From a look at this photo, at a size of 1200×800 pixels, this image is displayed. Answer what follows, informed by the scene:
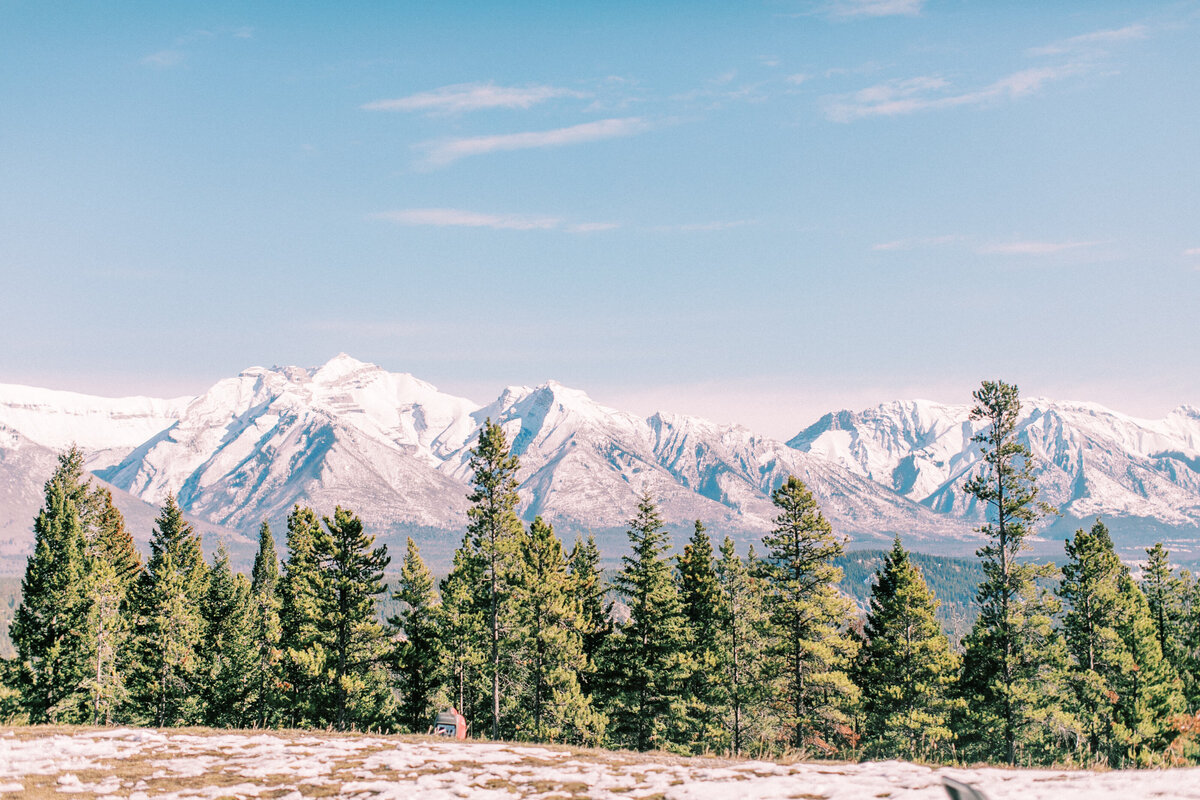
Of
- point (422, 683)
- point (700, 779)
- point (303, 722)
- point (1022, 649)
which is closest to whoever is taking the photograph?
point (700, 779)

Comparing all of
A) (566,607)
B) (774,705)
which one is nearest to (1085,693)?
(774,705)

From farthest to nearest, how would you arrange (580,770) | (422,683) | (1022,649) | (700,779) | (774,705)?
(422,683)
(774,705)
(1022,649)
(580,770)
(700,779)

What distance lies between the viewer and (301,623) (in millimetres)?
47250

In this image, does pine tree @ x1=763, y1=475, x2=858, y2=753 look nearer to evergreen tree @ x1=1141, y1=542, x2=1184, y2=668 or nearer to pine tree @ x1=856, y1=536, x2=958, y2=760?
pine tree @ x1=856, y1=536, x2=958, y2=760

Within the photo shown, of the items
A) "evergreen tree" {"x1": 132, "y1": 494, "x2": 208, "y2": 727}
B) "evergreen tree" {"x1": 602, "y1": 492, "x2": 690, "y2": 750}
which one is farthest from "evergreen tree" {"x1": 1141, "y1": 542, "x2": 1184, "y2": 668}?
"evergreen tree" {"x1": 132, "y1": 494, "x2": 208, "y2": 727}

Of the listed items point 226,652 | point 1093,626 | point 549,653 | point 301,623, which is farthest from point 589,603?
point 1093,626

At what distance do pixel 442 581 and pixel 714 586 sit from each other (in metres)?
16.1

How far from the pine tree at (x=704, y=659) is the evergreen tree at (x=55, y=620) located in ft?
119

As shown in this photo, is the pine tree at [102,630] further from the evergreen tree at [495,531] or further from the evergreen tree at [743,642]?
the evergreen tree at [743,642]

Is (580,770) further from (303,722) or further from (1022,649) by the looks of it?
(303,722)

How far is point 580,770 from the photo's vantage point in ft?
66.8

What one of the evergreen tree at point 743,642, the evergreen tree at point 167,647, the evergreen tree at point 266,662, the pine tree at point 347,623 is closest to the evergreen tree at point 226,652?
the evergreen tree at point 266,662

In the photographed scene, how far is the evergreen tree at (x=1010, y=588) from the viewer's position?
38.9m

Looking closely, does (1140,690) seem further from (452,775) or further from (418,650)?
(452,775)
